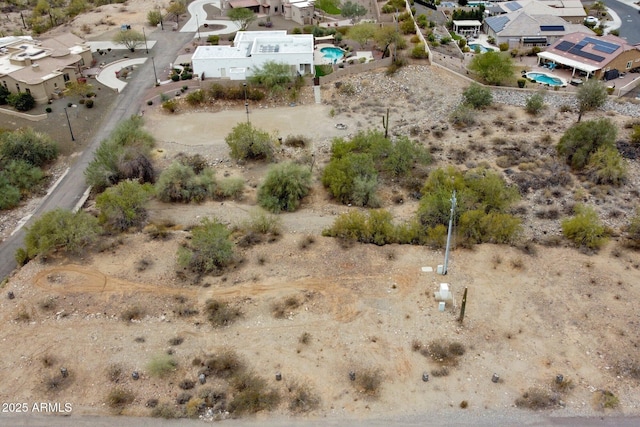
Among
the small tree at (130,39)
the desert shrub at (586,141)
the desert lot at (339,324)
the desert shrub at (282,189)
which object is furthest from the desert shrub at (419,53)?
the small tree at (130,39)

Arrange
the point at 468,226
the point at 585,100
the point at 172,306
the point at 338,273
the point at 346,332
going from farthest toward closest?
the point at 585,100, the point at 468,226, the point at 338,273, the point at 172,306, the point at 346,332

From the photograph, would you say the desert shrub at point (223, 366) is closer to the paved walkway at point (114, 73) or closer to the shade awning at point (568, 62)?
the paved walkway at point (114, 73)

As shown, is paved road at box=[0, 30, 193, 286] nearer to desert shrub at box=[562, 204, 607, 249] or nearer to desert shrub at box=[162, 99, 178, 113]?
desert shrub at box=[162, 99, 178, 113]

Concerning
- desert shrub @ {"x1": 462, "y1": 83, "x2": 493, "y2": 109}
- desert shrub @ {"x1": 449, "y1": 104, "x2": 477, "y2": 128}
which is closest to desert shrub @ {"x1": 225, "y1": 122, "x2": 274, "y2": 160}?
desert shrub @ {"x1": 449, "y1": 104, "x2": 477, "y2": 128}

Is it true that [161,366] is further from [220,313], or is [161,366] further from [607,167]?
[607,167]

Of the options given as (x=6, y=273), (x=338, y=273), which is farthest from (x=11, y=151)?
(x=338, y=273)

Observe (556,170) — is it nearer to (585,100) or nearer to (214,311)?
(585,100)
